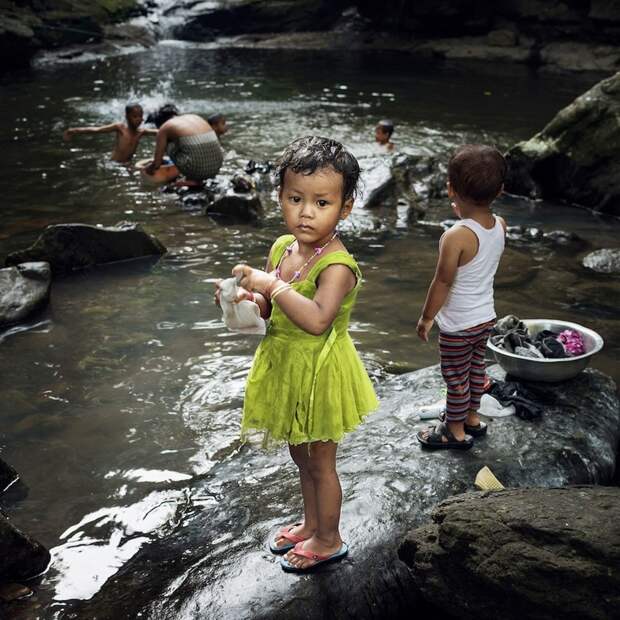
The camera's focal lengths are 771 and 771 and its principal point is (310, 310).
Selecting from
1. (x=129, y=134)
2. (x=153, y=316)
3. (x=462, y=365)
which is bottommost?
(x=153, y=316)

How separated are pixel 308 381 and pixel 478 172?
120cm

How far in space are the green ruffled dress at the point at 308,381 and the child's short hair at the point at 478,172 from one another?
852mm

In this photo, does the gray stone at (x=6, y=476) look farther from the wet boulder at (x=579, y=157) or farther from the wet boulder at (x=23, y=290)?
the wet boulder at (x=579, y=157)

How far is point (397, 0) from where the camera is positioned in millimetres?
23234

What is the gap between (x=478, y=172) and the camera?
10.3 feet

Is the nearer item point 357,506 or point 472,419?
point 357,506

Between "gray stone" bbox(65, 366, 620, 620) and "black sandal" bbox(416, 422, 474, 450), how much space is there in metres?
0.04

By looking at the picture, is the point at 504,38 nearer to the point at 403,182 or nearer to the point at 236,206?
the point at 403,182

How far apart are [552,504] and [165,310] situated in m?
4.00

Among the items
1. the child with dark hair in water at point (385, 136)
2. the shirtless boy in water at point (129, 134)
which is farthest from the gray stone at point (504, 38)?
the shirtless boy in water at point (129, 134)

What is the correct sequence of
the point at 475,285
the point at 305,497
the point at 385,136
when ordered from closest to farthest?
the point at 305,497 < the point at 475,285 < the point at 385,136

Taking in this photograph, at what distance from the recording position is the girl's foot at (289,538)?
114 inches

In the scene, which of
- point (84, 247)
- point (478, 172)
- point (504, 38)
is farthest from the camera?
point (504, 38)

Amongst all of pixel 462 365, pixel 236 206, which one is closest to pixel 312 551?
pixel 462 365
